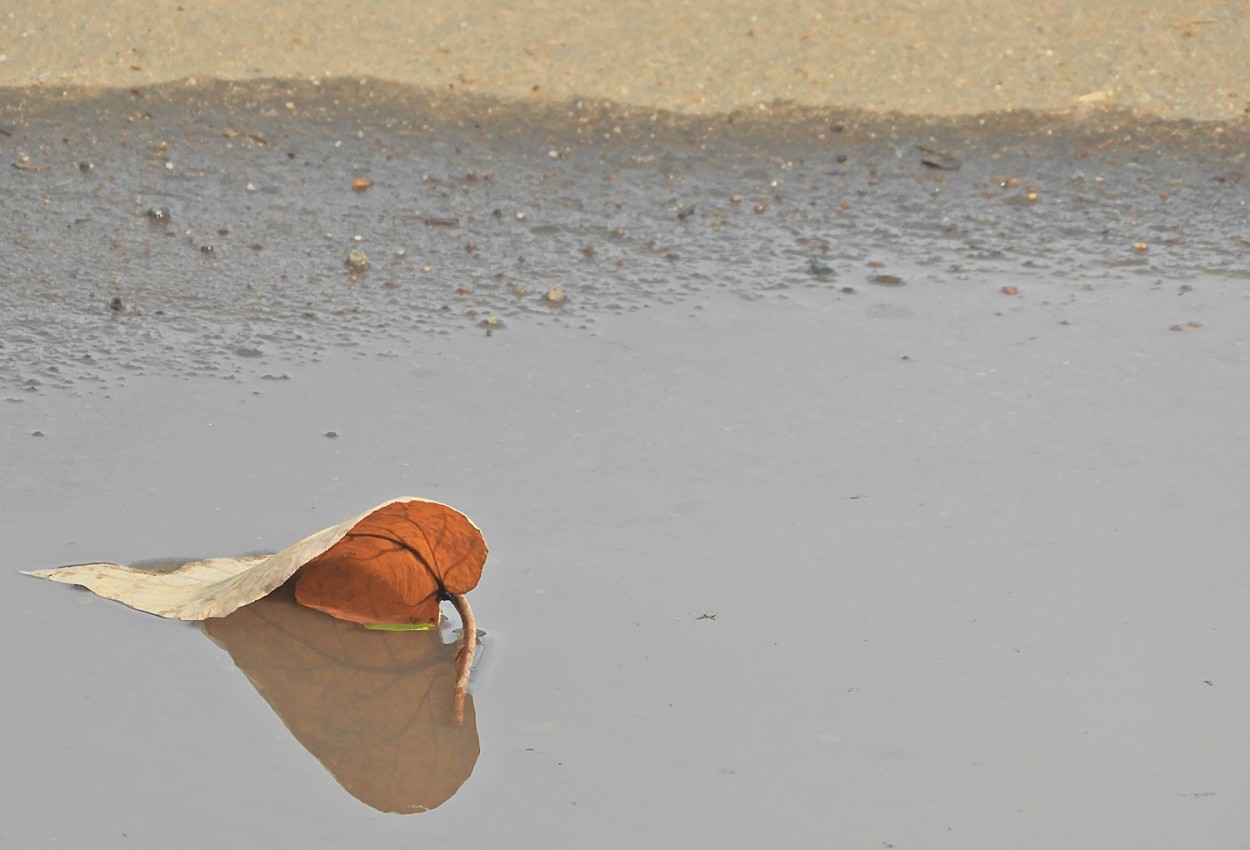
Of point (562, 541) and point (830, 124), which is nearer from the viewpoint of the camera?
point (562, 541)

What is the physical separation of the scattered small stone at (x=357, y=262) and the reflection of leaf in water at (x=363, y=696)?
147cm

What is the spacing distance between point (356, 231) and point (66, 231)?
29.5 inches

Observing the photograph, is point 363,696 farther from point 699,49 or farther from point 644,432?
point 699,49

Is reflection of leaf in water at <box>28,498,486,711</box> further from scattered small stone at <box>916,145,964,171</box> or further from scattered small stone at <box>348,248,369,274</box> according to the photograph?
scattered small stone at <box>916,145,964,171</box>

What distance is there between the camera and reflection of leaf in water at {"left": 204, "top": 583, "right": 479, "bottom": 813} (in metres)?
2.10

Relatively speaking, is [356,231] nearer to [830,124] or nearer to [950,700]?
[830,124]

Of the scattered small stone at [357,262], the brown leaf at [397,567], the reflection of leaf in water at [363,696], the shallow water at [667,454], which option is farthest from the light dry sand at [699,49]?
the reflection of leaf in water at [363,696]

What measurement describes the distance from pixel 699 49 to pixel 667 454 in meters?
2.42

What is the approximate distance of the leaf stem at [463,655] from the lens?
2238 millimetres

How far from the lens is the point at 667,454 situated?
116 inches

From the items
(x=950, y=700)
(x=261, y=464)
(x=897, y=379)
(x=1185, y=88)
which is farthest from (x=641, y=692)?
(x=1185, y=88)

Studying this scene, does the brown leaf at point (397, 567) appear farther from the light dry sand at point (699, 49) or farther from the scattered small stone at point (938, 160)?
the light dry sand at point (699, 49)

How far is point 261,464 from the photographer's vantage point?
2.90 m

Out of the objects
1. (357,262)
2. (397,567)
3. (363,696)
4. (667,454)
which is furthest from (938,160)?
(363,696)
